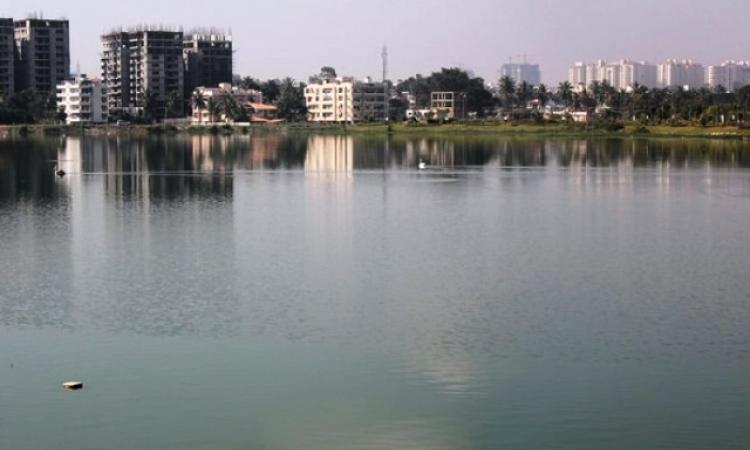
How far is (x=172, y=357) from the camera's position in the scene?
16844 millimetres

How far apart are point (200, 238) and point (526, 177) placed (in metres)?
27.7

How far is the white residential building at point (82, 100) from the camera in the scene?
488 ft

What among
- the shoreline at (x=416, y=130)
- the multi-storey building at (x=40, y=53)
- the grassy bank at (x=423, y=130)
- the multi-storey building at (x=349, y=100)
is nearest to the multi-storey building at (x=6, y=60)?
the multi-storey building at (x=40, y=53)

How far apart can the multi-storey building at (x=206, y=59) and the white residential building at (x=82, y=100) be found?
1457 cm

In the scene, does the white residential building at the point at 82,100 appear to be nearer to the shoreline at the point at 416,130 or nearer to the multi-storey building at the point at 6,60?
the shoreline at the point at 416,130

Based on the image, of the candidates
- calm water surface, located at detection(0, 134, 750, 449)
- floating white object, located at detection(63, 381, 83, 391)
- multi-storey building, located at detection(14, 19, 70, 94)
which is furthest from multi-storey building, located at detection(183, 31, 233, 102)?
floating white object, located at detection(63, 381, 83, 391)

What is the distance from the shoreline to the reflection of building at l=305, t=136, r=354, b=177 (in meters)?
21.6

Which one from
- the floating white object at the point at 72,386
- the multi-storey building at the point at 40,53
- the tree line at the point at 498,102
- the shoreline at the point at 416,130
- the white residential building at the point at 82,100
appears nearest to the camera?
the floating white object at the point at 72,386

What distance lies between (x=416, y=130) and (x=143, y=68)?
160 feet

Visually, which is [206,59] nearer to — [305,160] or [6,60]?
[6,60]

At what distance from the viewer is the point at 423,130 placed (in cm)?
12344

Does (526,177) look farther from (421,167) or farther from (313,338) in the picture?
(313,338)

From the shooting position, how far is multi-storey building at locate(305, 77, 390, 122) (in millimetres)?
148125

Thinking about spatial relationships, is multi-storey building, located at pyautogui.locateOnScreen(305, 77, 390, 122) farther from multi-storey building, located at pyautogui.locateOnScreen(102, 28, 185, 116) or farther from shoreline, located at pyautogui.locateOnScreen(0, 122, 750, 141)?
multi-storey building, located at pyautogui.locateOnScreen(102, 28, 185, 116)
